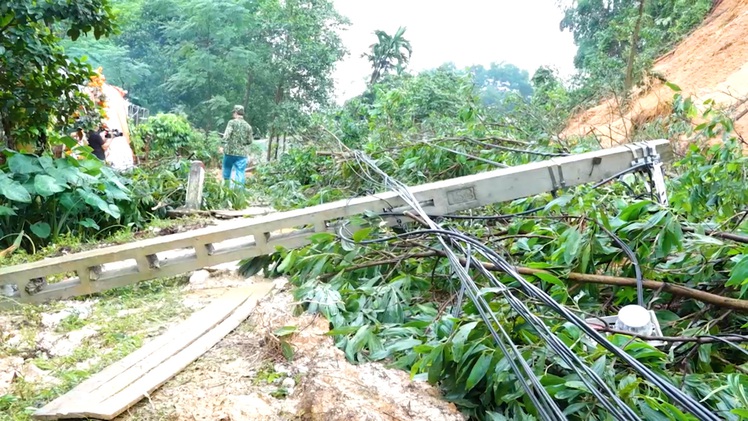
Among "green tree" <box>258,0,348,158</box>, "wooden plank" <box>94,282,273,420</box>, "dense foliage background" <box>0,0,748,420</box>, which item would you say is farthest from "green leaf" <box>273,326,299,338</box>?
"green tree" <box>258,0,348,158</box>

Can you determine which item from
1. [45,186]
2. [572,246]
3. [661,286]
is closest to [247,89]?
[45,186]

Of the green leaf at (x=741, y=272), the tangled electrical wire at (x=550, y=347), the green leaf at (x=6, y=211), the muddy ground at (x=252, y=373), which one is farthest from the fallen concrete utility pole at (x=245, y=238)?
the green leaf at (x=741, y=272)

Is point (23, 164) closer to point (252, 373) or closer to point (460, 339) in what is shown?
point (252, 373)

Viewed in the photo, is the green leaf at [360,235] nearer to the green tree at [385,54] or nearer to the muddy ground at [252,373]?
the muddy ground at [252,373]

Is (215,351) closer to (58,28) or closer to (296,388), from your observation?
(296,388)

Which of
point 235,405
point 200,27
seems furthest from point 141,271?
point 200,27

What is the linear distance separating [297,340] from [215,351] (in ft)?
1.47

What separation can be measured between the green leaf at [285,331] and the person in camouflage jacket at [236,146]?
6.66 m

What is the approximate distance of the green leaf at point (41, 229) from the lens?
16.3 feet

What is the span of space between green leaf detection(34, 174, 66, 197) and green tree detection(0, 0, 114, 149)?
0.73m

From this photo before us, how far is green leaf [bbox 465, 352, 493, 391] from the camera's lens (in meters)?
1.97

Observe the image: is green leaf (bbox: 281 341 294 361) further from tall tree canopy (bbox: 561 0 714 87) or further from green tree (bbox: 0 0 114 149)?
tall tree canopy (bbox: 561 0 714 87)

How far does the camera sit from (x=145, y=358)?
2625 mm

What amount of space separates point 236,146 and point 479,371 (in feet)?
25.6
